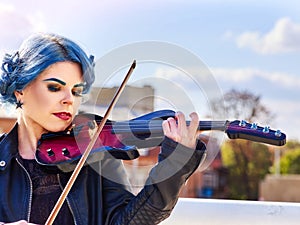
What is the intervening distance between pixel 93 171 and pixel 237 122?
0.26 m

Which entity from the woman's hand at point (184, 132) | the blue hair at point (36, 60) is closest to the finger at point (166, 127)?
the woman's hand at point (184, 132)

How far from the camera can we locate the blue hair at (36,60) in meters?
1.10

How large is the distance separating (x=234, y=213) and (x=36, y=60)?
0.55m

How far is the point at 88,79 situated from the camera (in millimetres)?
1139

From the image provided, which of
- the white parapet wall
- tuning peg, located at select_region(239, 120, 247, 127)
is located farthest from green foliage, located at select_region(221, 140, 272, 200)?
tuning peg, located at select_region(239, 120, 247, 127)

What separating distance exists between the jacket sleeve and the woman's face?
200 mm

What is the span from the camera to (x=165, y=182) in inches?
37.9

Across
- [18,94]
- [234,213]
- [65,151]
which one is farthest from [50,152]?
[234,213]

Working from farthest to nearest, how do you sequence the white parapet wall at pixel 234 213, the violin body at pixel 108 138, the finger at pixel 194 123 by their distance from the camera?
1. the white parapet wall at pixel 234 213
2. the violin body at pixel 108 138
3. the finger at pixel 194 123

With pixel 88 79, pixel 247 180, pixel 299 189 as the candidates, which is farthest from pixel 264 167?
pixel 88 79

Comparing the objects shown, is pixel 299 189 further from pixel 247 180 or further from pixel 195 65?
pixel 195 65

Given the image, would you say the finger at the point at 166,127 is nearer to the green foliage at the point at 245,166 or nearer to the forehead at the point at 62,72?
the forehead at the point at 62,72

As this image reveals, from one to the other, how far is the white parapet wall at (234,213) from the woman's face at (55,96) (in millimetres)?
405

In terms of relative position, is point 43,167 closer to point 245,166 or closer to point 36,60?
point 36,60
